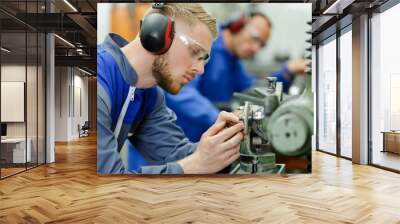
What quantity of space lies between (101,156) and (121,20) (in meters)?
2.14

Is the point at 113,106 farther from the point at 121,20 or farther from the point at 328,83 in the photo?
the point at 328,83

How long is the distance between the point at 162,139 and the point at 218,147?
88 centimetres

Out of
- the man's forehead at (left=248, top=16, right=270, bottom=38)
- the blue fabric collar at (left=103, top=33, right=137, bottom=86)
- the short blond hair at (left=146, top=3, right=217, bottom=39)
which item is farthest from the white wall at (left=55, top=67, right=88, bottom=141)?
the man's forehead at (left=248, top=16, right=270, bottom=38)

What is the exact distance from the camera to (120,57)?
5992mm

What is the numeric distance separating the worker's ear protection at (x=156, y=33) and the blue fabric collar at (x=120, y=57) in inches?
13.0

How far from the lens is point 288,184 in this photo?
5.70 meters

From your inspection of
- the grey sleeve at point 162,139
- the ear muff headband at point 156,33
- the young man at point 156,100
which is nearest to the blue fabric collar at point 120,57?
the young man at point 156,100

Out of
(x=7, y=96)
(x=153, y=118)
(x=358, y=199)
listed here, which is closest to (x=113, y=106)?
(x=153, y=118)

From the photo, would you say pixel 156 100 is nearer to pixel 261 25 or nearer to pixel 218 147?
pixel 218 147

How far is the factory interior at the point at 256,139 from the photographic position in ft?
13.8

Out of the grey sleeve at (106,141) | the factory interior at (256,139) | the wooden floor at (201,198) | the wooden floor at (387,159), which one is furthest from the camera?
the wooden floor at (387,159)

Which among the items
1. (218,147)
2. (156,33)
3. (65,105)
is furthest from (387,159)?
(65,105)

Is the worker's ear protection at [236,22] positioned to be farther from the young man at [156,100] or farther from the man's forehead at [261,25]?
the young man at [156,100]

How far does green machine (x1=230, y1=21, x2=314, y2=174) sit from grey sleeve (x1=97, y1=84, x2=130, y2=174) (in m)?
1.82
